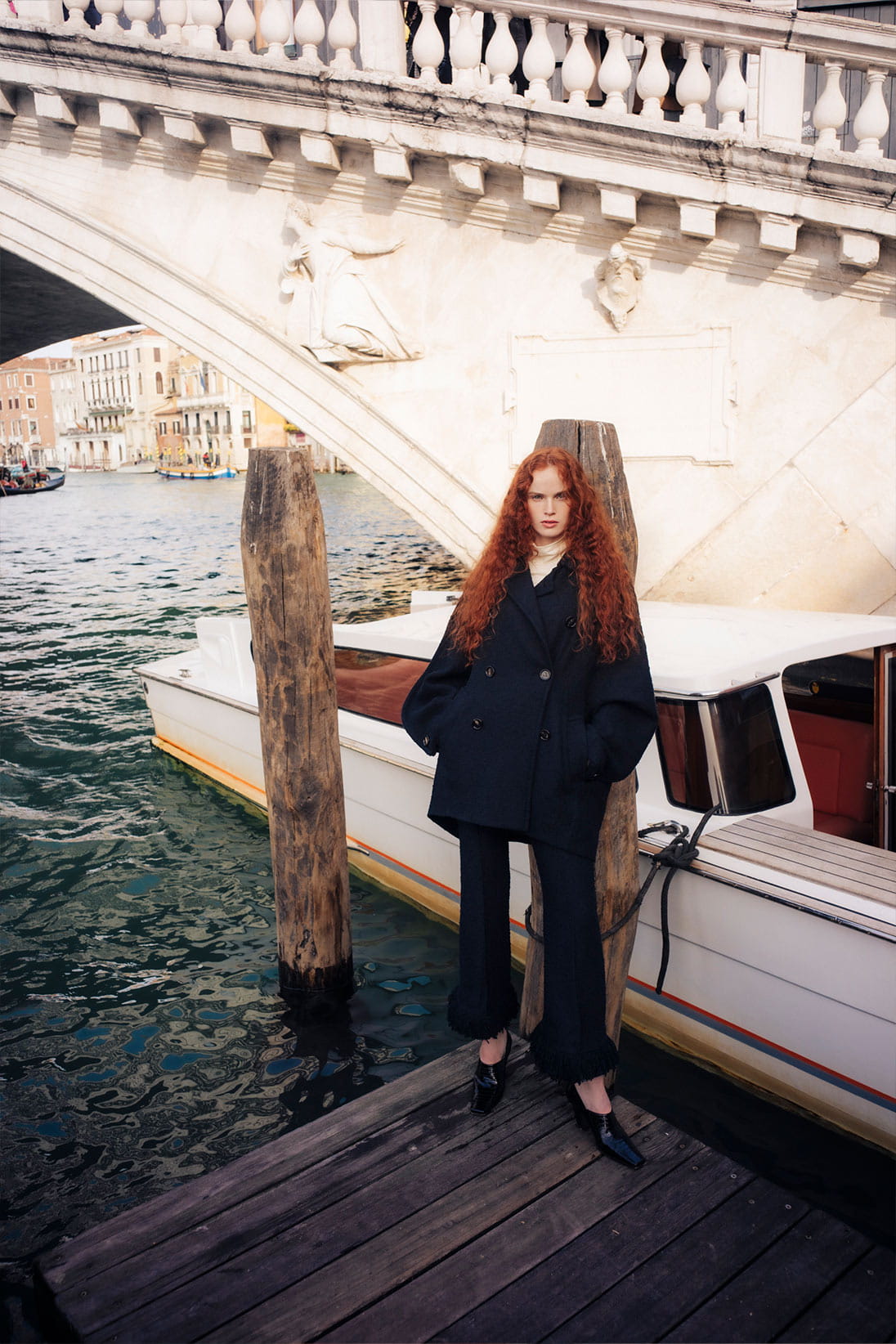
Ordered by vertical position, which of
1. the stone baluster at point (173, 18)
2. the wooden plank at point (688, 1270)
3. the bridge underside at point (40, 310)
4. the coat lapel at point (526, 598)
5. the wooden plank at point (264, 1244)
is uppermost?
the stone baluster at point (173, 18)

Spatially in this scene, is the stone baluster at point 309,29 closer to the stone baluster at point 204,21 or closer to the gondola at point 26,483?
the stone baluster at point 204,21

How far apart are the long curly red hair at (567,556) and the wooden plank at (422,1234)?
126cm

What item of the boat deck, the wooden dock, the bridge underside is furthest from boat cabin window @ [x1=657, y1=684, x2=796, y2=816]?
the bridge underside

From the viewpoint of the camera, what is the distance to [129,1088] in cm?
359

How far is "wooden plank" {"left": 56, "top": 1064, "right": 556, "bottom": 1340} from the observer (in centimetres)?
218

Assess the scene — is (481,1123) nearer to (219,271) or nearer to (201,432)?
(219,271)

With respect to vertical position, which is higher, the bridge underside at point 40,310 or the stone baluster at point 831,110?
the stone baluster at point 831,110

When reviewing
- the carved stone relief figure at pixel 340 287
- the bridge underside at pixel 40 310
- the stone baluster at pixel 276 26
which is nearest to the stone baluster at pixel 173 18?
the stone baluster at pixel 276 26

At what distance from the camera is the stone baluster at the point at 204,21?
682 centimetres

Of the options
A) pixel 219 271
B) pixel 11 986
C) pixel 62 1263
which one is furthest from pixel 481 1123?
pixel 219 271

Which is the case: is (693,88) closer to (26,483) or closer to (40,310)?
(40,310)

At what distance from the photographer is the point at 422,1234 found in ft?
7.75

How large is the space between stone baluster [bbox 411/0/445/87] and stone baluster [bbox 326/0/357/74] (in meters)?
0.42

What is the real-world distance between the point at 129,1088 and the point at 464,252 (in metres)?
5.80
